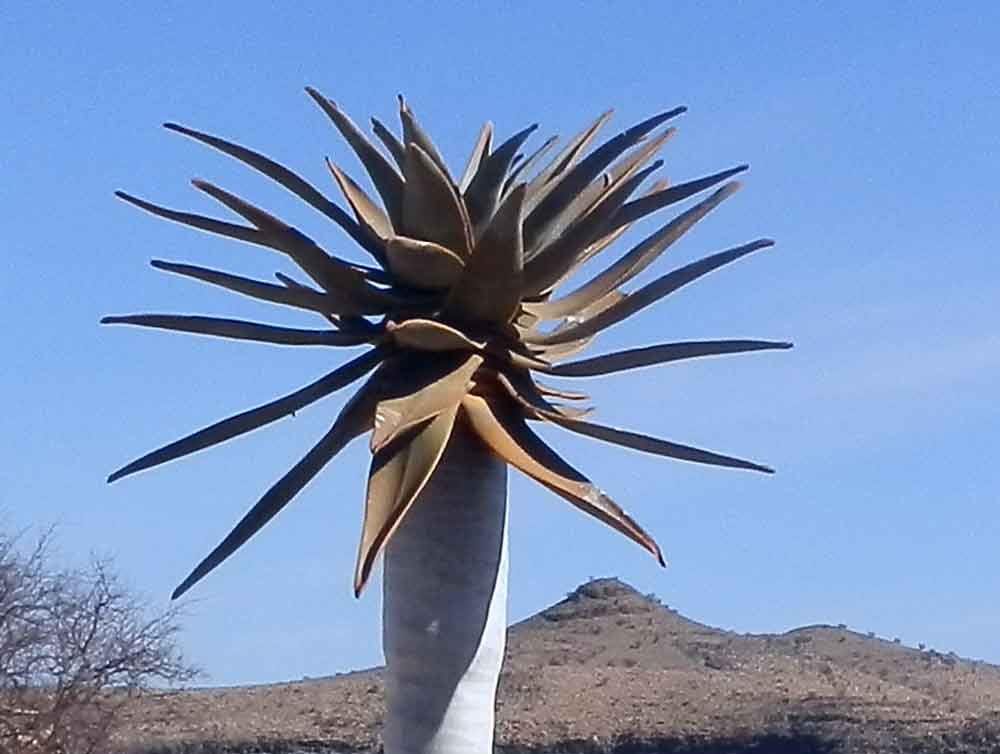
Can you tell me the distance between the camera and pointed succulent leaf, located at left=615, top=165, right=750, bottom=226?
24.4ft

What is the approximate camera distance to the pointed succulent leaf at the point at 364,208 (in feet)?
24.4

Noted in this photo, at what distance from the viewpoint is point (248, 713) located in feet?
155

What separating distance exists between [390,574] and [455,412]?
1.77ft

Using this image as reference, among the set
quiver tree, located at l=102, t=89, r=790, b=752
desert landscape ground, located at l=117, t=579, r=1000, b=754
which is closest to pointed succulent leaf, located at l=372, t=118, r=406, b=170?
quiver tree, located at l=102, t=89, r=790, b=752

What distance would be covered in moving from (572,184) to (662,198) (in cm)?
40

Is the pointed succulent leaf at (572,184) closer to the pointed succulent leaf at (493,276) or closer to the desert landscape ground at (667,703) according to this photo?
the pointed succulent leaf at (493,276)

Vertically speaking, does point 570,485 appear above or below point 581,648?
below

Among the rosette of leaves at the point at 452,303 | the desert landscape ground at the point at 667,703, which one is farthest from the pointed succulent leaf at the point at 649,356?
the desert landscape ground at the point at 667,703

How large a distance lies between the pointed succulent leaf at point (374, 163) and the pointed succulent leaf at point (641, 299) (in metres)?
0.71

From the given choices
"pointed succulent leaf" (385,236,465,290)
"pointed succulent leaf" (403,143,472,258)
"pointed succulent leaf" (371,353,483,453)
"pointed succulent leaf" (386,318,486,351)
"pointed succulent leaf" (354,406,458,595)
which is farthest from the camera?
"pointed succulent leaf" (403,143,472,258)

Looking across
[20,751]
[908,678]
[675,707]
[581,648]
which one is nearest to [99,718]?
[20,751]

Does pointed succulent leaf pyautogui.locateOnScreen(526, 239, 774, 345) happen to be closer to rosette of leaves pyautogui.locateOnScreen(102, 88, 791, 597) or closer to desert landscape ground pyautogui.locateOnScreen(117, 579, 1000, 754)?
rosette of leaves pyautogui.locateOnScreen(102, 88, 791, 597)

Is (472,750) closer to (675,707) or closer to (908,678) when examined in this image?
(675,707)

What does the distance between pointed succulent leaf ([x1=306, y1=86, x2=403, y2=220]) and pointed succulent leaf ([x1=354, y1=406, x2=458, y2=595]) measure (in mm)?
1073
